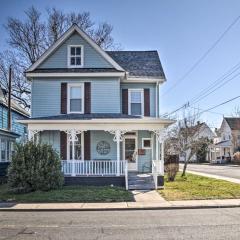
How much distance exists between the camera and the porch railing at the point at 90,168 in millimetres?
23328

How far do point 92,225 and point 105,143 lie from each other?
13922mm

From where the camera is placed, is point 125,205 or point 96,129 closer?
point 125,205

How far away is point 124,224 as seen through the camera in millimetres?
12016

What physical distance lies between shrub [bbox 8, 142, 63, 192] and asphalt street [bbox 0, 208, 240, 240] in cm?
538

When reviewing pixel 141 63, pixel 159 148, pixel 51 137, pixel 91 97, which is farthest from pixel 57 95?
pixel 159 148

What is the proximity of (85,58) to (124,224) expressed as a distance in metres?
16.0

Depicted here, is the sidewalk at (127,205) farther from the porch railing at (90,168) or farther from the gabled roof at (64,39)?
the gabled roof at (64,39)

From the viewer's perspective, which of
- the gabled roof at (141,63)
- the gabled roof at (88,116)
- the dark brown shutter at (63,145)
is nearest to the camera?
the gabled roof at (88,116)

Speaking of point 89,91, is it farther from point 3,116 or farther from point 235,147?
point 235,147

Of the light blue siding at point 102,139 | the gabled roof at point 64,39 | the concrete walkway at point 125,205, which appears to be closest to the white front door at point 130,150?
the light blue siding at point 102,139

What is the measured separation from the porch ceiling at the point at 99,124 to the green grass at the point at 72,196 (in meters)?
3.83

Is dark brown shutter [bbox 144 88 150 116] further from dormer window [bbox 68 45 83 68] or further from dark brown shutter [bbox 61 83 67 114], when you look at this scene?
dark brown shutter [bbox 61 83 67 114]

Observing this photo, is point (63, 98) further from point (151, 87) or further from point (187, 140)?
point (187, 140)

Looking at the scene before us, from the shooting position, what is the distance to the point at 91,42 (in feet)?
86.0
